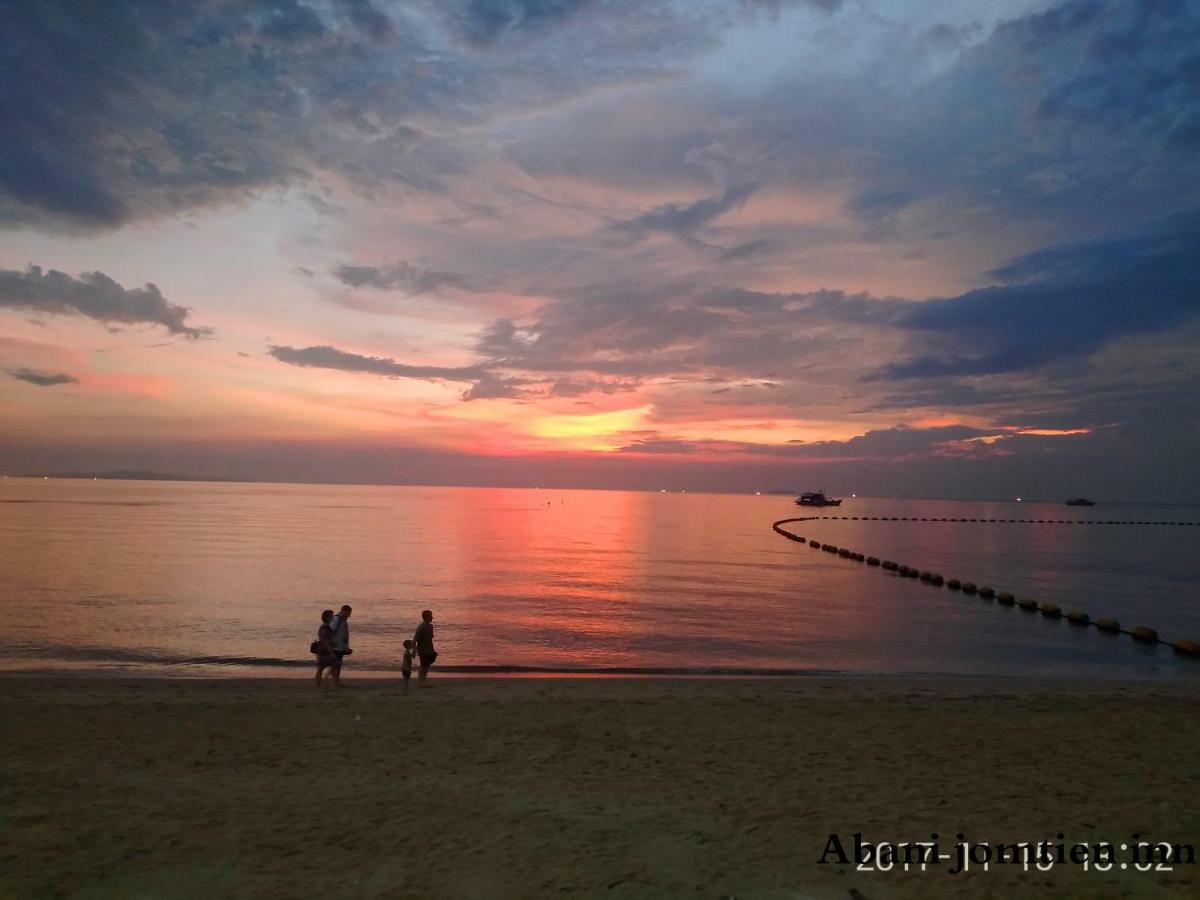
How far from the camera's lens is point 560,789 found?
10242mm

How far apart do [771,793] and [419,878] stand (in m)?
4.75

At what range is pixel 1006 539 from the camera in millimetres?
102250

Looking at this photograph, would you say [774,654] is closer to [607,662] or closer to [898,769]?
[607,662]

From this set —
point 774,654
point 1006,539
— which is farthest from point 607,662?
point 1006,539

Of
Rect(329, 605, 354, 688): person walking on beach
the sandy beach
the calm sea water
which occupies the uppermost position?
Rect(329, 605, 354, 688): person walking on beach

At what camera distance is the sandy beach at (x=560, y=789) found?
7641 mm

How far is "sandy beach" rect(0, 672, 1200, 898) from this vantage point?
7.64m
